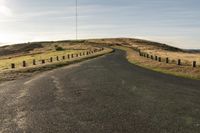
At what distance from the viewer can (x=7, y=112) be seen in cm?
1362

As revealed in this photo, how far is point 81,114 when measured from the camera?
1274cm

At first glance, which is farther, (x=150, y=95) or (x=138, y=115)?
(x=150, y=95)

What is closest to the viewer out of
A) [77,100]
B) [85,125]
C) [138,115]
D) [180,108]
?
[85,125]

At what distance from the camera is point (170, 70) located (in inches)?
1267

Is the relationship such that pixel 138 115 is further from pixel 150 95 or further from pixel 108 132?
pixel 150 95

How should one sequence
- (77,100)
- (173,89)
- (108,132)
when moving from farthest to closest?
(173,89) < (77,100) < (108,132)

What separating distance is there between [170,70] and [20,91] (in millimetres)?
16795

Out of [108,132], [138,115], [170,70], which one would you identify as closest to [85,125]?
[108,132]

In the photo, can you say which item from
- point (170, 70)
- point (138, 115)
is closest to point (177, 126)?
point (138, 115)

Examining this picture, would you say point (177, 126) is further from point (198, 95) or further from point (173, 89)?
point (173, 89)

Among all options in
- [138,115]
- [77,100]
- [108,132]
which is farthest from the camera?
[77,100]

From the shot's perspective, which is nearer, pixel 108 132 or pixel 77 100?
pixel 108 132

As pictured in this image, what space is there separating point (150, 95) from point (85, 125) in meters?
6.36

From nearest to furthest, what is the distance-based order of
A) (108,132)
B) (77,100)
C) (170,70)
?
1. (108,132)
2. (77,100)
3. (170,70)
